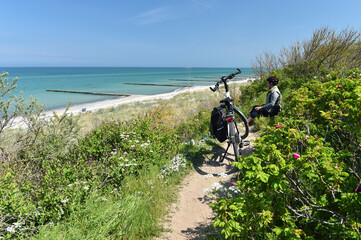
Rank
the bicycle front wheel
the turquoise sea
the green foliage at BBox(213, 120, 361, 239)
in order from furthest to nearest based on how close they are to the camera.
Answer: the turquoise sea, the bicycle front wheel, the green foliage at BBox(213, 120, 361, 239)

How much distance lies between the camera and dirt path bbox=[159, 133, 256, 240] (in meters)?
3.39

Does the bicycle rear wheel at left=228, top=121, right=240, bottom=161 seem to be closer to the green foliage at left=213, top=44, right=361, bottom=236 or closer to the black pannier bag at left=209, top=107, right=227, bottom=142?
the black pannier bag at left=209, top=107, right=227, bottom=142

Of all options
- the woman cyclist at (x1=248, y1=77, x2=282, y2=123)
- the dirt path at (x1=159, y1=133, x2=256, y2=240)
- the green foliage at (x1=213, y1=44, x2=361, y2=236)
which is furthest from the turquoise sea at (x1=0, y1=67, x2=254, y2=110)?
the green foliage at (x1=213, y1=44, x2=361, y2=236)

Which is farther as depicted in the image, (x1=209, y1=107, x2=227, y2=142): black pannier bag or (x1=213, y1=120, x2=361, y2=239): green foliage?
(x1=209, y1=107, x2=227, y2=142): black pannier bag

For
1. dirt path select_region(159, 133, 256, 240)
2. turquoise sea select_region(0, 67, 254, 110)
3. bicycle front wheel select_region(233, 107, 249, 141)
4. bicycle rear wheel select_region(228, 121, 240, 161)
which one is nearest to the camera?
dirt path select_region(159, 133, 256, 240)

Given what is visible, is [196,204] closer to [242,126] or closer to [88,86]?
[242,126]

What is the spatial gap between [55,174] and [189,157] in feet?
A: 10.8

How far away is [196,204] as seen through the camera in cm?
417

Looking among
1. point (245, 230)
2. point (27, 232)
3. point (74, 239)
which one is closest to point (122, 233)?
point (74, 239)

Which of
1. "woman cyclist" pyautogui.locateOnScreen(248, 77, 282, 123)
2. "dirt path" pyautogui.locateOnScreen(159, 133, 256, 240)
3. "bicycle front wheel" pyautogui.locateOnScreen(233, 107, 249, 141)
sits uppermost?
"woman cyclist" pyautogui.locateOnScreen(248, 77, 282, 123)

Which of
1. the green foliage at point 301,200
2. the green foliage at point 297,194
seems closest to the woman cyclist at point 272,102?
the green foliage at point 297,194

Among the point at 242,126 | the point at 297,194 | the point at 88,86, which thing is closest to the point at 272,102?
the point at 242,126

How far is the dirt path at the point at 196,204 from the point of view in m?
3.39

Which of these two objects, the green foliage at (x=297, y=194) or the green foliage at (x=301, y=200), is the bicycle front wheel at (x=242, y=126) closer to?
the green foliage at (x=297, y=194)
